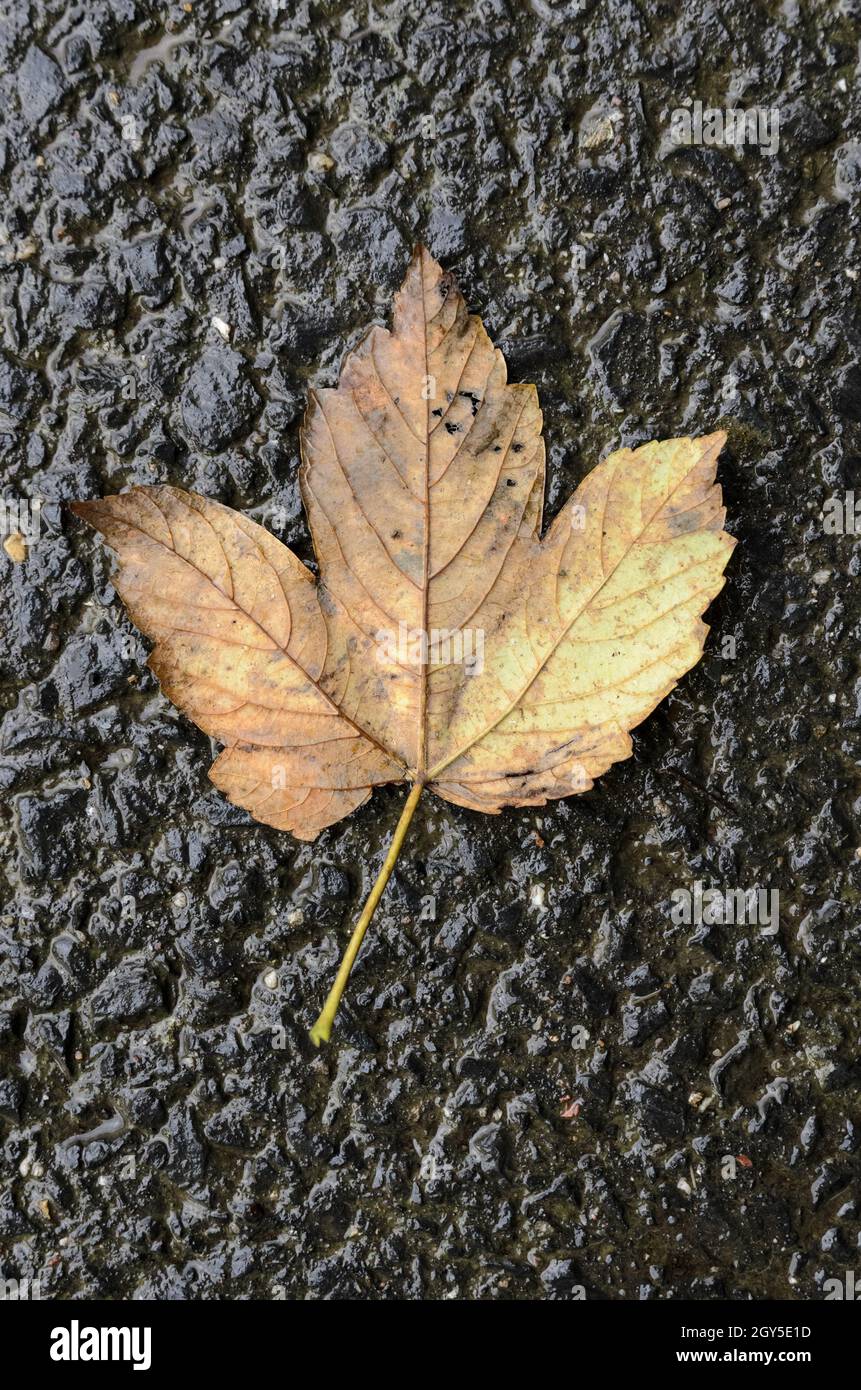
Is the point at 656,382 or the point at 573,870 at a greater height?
the point at 656,382

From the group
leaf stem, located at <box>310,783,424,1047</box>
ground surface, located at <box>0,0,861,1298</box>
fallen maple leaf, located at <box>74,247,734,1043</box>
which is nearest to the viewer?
fallen maple leaf, located at <box>74,247,734,1043</box>

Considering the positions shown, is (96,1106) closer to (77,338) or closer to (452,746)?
(452,746)

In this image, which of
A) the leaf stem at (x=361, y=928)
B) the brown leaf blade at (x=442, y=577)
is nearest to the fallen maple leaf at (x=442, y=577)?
the brown leaf blade at (x=442, y=577)

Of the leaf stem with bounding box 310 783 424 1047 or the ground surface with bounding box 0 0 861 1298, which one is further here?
the ground surface with bounding box 0 0 861 1298

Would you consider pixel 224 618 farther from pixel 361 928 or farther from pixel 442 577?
pixel 361 928

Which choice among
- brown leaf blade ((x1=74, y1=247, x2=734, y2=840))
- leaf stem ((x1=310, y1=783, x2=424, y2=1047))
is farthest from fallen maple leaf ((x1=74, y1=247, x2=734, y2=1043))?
leaf stem ((x1=310, y1=783, x2=424, y2=1047))

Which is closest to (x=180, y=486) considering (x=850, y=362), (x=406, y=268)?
(x=406, y=268)

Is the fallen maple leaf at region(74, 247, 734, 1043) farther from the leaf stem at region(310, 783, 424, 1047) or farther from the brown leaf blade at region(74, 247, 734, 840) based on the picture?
the leaf stem at region(310, 783, 424, 1047)
